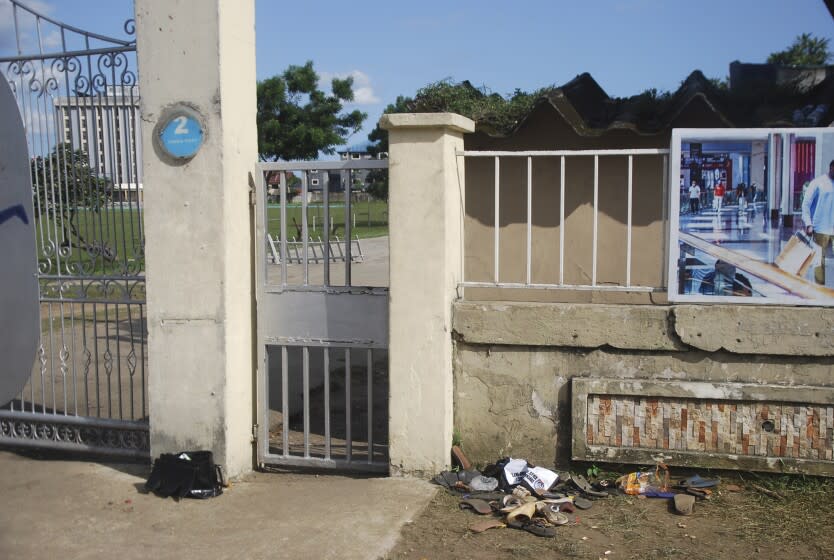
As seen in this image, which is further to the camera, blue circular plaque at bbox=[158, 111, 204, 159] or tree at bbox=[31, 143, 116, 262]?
tree at bbox=[31, 143, 116, 262]

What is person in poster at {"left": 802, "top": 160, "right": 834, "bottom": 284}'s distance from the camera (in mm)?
4512

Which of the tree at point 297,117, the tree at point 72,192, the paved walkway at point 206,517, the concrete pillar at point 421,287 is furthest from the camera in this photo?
the tree at point 297,117

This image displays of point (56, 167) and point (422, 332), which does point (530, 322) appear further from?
point (56, 167)

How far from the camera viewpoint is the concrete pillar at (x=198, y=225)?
490 cm

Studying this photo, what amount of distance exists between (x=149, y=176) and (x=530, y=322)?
2606 millimetres

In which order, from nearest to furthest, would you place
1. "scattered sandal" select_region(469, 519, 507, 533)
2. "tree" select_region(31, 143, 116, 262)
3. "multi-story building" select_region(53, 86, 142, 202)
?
1. "scattered sandal" select_region(469, 519, 507, 533)
2. "multi-story building" select_region(53, 86, 142, 202)
3. "tree" select_region(31, 143, 116, 262)

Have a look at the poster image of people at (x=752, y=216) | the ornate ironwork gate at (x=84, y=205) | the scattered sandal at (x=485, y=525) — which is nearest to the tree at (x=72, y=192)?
the ornate ironwork gate at (x=84, y=205)

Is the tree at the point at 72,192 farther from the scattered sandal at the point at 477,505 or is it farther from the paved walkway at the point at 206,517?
the scattered sandal at the point at 477,505

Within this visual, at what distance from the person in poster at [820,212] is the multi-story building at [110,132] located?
4.32 metres

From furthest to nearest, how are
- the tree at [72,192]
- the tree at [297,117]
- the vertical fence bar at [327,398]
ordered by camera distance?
the tree at [297,117], the tree at [72,192], the vertical fence bar at [327,398]

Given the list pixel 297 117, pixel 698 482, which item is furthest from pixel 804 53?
pixel 698 482

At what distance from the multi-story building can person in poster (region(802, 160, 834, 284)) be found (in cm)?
432

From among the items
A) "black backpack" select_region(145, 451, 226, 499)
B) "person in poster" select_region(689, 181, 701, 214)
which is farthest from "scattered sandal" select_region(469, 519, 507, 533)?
"person in poster" select_region(689, 181, 701, 214)

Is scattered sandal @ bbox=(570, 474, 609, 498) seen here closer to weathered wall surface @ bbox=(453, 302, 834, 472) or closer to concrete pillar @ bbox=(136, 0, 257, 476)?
weathered wall surface @ bbox=(453, 302, 834, 472)
